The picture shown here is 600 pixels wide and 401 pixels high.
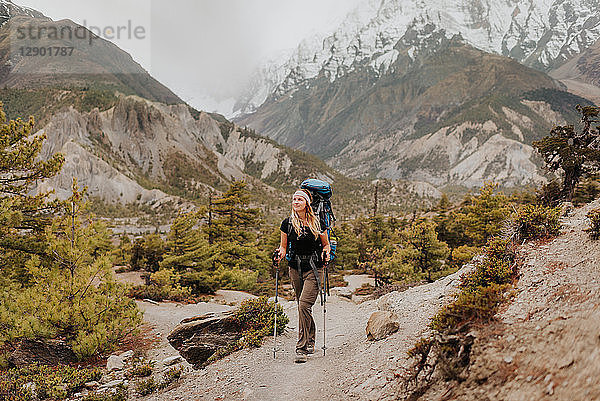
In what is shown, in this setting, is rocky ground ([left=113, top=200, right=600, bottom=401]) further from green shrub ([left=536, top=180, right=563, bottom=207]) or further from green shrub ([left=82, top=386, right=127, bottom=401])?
green shrub ([left=536, top=180, right=563, bottom=207])

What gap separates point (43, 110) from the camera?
133 metres

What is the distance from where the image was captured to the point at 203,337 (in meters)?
7.56

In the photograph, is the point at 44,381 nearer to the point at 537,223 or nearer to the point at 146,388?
the point at 146,388

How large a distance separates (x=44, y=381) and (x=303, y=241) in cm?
589

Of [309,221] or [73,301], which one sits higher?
[309,221]

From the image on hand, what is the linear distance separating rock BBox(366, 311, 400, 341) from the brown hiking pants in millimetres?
1178

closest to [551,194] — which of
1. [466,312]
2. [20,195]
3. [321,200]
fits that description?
[321,200]

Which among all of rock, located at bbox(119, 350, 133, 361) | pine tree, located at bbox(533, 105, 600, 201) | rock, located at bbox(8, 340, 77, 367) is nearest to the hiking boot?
rock, located at bbox(119, 350, 133, 361)

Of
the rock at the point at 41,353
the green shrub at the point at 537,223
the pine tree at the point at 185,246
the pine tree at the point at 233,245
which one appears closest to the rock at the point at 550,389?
the green shrub at the point at 537,223

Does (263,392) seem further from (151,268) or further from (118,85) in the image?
(118,85)

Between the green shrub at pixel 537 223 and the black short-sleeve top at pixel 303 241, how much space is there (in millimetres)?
4331

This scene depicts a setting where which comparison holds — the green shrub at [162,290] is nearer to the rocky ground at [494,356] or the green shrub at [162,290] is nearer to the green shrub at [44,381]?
the green shrub at [44,381]

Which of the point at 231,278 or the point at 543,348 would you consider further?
the point at 231,278

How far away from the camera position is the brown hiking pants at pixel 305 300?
591 centimetres
